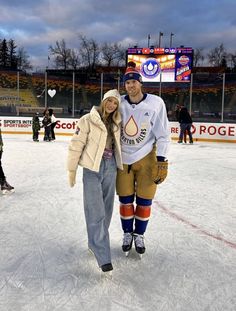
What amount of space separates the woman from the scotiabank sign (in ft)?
43.2

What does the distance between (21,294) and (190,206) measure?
279cm

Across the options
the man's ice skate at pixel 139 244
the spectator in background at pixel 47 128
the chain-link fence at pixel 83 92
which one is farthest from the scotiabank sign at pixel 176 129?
the man's ice skate at pixel 139 244

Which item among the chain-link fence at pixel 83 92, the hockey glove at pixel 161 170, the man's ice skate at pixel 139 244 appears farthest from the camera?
the chain-link fence at pixel 83 92

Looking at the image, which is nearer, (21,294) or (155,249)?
(21,294)

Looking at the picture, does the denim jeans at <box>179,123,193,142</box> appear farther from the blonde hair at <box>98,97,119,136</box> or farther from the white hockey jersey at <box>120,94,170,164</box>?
the blonde hair at <box>98,97,119,136</box>

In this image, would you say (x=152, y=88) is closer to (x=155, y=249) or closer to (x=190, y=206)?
(x=190, y=206)

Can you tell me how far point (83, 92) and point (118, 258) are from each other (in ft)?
59.4

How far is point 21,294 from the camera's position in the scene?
2.35m

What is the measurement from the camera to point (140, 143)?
2.81 metres

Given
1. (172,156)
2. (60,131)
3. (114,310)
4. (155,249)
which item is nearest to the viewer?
(114,310)

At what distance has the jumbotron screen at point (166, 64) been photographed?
2008 cm

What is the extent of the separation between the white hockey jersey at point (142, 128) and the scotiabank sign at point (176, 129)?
42.3ft

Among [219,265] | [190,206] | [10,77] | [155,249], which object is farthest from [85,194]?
[10,77]

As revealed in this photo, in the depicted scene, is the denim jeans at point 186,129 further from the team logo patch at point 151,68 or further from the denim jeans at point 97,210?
the denim jeans at point 97,210
